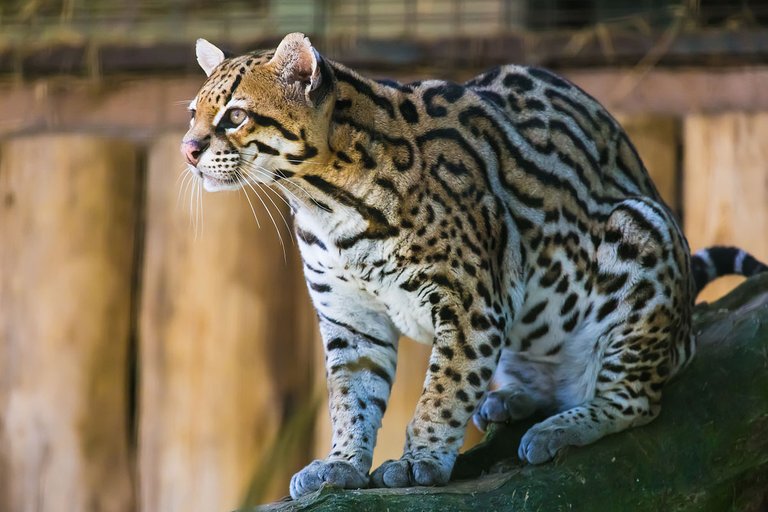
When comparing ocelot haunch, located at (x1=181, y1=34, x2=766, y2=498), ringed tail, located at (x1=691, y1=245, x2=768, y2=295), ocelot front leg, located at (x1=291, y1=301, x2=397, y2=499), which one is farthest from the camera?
ringed tail, located at (x1=691, y1=245, x2=768, y2=295)

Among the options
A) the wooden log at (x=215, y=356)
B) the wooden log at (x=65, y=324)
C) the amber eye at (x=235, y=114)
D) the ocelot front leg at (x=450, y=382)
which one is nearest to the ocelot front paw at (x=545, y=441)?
the ocelot front leg at (x=450, y=382)

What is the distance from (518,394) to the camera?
5.27 metres

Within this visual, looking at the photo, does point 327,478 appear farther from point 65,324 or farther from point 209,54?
point 65,324

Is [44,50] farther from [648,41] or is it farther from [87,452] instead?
[648,41]

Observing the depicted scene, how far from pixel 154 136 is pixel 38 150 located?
26.3 inches

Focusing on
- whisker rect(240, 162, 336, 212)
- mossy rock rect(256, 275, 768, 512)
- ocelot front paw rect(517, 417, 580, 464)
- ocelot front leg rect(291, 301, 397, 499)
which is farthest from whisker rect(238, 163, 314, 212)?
ocelot front paw rect(517, 417, 580, 464)

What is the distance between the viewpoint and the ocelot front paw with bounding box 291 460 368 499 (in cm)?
436

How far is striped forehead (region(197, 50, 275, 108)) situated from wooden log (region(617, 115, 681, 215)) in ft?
10.0

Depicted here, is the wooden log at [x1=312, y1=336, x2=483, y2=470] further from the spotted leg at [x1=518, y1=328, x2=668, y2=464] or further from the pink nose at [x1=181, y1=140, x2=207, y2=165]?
→ the pink nose at [x1=181, y1=140, x2=207, y2=165]

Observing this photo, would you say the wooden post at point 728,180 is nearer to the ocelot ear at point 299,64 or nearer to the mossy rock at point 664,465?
the mossy rock at point 664,465

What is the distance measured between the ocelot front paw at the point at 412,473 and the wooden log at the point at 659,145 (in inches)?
121

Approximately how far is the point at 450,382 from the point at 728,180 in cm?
298

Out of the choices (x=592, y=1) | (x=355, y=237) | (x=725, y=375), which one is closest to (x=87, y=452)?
(x=355, y=237)

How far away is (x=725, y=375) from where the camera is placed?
508 cm
